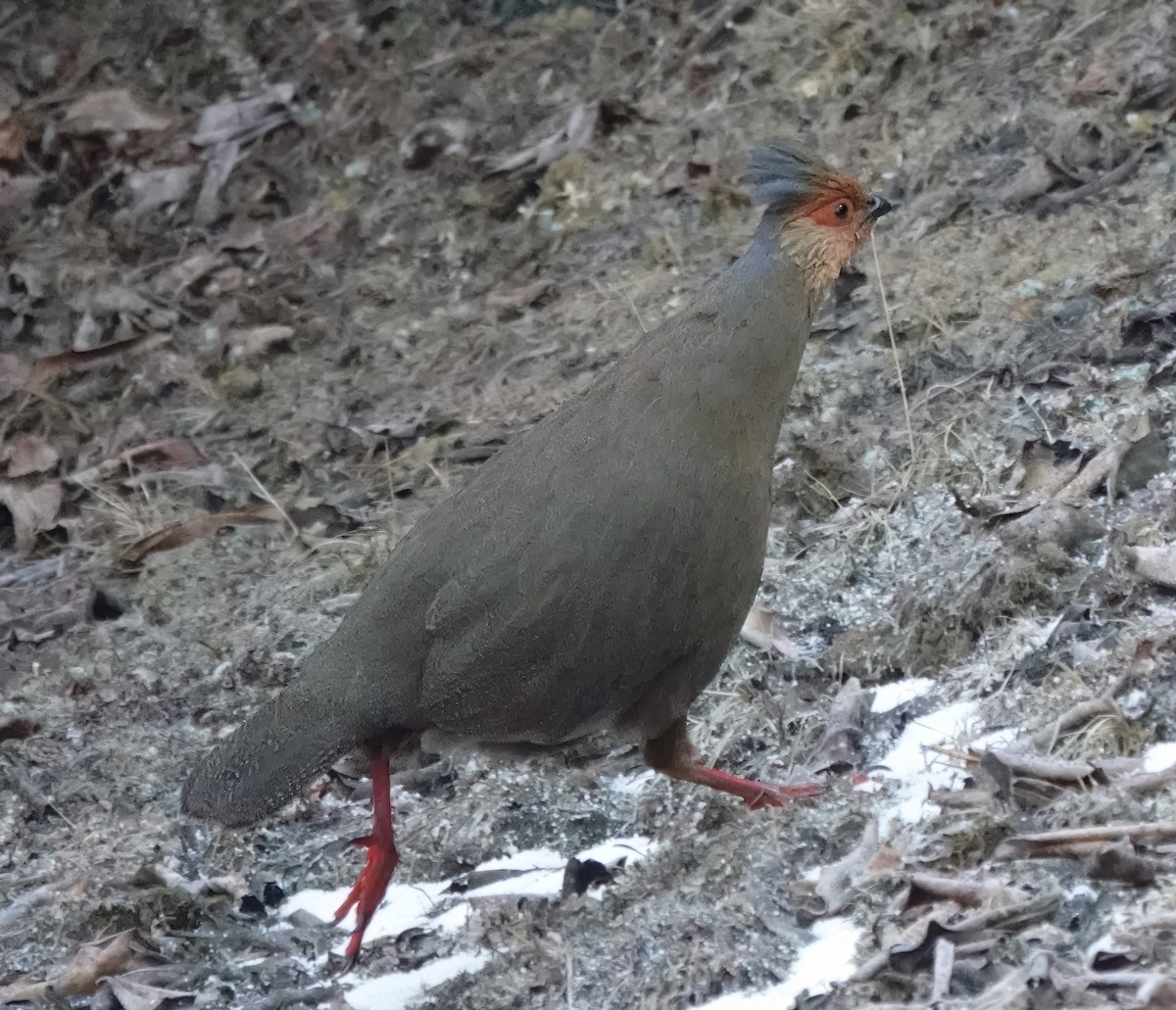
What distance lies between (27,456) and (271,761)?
323 centimetres

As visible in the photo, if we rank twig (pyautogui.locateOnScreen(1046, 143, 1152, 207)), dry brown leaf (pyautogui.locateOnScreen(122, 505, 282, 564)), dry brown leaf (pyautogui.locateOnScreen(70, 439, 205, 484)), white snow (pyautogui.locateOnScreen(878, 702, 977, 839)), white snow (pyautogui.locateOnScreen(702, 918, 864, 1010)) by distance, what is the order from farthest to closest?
dry brown leaf (pyautogui.locateOnScreen(70, 439, 205, 484)), dry brown leaf (pyautogui.locateOnScreen(122, 505, 282, 564)), twig (pyautogui.locateOnScreen(1046, 143, 1152, 207)), white snow (pyautogui.locateOnScreen(878, 702, 977, 839)), white snow (pyautogui.locateOnScreen(702, 918, 864, 1010))

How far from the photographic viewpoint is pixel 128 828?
Result: 169 inches

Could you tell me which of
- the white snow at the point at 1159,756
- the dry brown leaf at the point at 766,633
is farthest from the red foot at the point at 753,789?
the white snow at the point at 1159,756

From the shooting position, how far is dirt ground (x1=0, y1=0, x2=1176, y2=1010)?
3.28m

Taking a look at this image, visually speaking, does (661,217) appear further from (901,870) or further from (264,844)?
(901,870)

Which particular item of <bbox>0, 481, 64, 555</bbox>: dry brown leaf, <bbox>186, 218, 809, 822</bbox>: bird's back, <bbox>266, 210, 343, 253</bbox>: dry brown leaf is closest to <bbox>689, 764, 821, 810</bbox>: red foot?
<bbox>186, 218, 809, 822</bbox>: bird's back

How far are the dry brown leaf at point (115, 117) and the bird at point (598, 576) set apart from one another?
16.3 feet

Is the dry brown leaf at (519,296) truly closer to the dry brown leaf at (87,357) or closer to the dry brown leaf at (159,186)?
the dry brown leaf at (87,357)

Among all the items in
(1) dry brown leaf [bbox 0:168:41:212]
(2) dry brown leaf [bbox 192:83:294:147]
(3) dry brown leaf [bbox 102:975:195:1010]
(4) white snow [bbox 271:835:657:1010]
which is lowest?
(4) white snow [bbox 271:835:657:1010]

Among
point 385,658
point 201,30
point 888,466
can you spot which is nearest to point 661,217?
point 888,466

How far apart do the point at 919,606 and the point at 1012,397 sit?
101 centimetres

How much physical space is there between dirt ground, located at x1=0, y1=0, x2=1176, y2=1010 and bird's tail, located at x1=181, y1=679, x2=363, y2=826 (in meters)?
0.35

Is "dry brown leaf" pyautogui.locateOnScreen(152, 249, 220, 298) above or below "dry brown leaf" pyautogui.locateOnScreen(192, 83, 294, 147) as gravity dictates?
below

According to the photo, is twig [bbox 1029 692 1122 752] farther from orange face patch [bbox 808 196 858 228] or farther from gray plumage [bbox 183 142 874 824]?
orange face patch [bbox 808 196 858 228]
